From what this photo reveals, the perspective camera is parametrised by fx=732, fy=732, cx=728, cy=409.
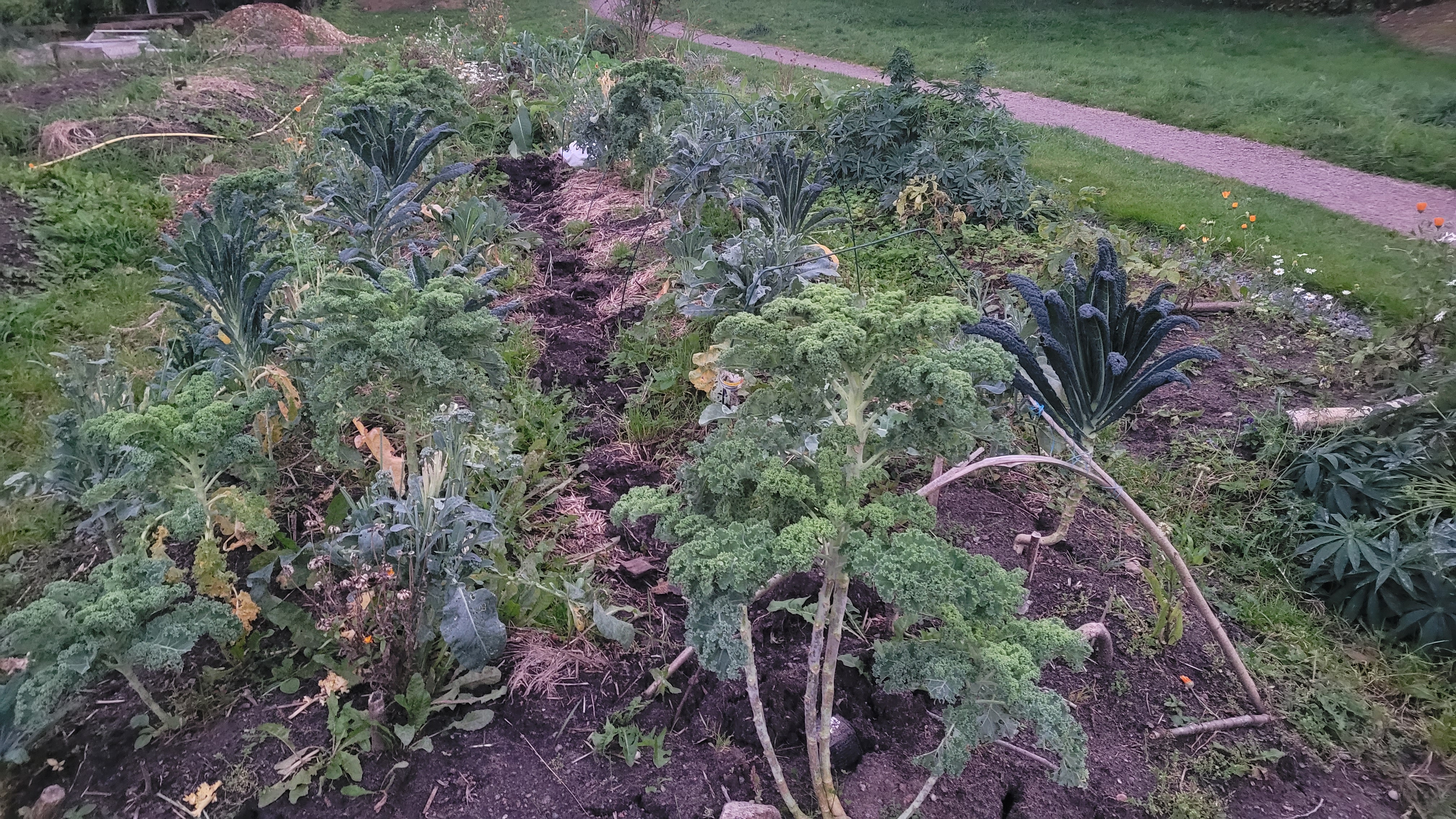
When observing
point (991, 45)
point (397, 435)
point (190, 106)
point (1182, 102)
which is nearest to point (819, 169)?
point (397, 435)

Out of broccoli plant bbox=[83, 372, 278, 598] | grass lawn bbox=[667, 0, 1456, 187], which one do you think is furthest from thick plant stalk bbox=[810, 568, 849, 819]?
grass lawn bbox=[667, 0, 1456, 187]

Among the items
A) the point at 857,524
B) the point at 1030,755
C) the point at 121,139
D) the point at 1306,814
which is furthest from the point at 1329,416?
the point at 121,139

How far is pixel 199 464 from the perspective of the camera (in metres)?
2.22

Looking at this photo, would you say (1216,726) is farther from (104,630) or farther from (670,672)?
(104,630)

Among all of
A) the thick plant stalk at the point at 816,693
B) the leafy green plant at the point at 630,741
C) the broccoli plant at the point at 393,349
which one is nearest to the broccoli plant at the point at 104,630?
the broccoli plant at the point at 393,349

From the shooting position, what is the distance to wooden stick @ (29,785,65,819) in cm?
181

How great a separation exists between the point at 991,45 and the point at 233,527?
1329 cm

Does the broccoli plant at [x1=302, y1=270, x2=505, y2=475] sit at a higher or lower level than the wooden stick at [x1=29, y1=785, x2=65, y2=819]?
higher

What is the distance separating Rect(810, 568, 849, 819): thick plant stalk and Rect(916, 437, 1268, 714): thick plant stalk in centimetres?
29

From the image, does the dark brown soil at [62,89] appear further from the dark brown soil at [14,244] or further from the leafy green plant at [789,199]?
the leafy green plant at [789,199]

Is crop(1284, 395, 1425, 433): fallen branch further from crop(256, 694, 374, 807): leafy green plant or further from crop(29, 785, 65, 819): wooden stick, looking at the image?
crop(29, 785, 65, 819): wooden stick

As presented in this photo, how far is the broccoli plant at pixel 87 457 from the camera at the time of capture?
2.20 metres

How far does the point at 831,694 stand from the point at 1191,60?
12.3 meters

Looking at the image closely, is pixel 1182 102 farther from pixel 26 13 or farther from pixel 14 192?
pixel 26 13
